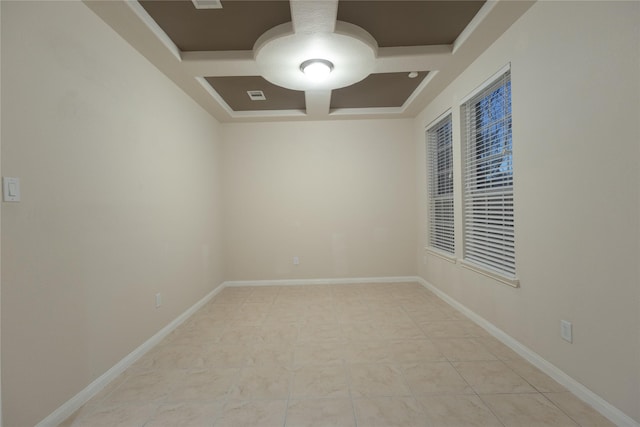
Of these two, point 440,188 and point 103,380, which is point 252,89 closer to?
point 440,188

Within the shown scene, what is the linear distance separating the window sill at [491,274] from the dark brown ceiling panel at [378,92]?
219 centimetres

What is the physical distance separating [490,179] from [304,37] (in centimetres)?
211

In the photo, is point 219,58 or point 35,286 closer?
point 35,286

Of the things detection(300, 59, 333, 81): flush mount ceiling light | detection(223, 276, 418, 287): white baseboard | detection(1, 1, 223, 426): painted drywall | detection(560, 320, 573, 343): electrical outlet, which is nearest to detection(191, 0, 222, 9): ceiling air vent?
detection(1, 1, 223, 426): painted drywall

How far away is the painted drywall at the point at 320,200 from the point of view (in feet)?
16.0

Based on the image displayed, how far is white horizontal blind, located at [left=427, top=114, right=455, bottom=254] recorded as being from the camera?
152 inches

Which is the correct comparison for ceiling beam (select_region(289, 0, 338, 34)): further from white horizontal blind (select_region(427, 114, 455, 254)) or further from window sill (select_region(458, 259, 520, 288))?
window sill (select_region(458, 259, 520, 288))

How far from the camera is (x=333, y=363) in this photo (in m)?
2.36

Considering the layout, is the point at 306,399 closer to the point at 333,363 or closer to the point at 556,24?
the point at 333,363

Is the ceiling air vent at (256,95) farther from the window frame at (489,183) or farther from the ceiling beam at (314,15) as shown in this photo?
the window frame at (489,183)

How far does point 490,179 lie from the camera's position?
2.87 meters

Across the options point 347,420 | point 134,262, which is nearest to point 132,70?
point 134,262

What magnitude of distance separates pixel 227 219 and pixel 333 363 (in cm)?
319

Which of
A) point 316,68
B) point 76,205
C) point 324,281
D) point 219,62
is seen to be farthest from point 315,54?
point 324,281
